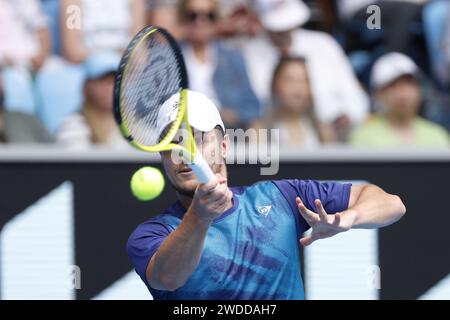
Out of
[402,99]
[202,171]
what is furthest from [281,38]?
[202,171]

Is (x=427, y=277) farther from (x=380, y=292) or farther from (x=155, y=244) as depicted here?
(x=155, y=244)

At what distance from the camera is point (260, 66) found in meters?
7.92

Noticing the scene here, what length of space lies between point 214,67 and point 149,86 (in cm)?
331

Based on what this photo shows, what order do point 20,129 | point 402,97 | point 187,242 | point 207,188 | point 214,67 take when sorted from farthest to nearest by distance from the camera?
point 402,97 < point 214,67 < point 20,129 < point 187,242 < point 207,188

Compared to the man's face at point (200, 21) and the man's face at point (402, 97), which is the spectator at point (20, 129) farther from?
the man's face at point (402, 97)

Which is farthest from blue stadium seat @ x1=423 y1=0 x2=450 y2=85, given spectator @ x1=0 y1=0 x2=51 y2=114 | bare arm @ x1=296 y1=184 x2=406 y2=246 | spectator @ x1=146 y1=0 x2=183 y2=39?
bare arm @ x1=296 y1=184 x2=406 y2=246

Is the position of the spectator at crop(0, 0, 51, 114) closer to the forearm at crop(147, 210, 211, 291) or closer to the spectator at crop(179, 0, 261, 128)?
the spectator at crop(179, 0, 261, 128)

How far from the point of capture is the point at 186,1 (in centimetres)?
805

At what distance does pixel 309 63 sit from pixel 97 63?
4.76 feet

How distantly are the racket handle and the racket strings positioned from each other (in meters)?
0.30

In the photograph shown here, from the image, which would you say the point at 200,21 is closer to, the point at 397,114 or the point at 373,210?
the point at 397,114

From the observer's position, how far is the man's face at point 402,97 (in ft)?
26.0

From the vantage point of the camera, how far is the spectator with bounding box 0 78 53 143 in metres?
7.59
